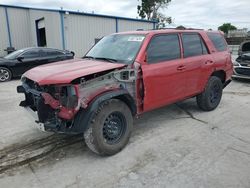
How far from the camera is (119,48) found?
472 cm

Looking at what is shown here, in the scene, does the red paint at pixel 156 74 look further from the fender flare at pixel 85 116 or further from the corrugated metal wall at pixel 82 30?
the corrugated metal wall at pixel 82 30

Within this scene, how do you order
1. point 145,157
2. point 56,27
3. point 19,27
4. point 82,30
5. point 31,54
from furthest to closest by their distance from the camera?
point 19,27 → point 82,30 → point 56,27 → point 31,54 → point 145,157

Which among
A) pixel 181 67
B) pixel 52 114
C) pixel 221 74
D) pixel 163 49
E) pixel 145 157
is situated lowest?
pixel 145 157

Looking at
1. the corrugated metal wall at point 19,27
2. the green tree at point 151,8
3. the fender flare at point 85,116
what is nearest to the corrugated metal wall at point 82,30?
the corrugated metal wall at point 19,27

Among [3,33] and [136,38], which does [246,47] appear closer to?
[136,38]

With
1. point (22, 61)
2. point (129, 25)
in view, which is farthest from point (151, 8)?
point (22, 61)

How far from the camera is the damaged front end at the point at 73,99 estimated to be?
346cm

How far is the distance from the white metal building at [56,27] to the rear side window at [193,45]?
1294 centimetres

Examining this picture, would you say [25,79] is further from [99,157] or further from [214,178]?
[214,178]

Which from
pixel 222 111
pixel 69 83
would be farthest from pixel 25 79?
pixel 222 111

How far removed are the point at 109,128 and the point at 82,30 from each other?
15342mm

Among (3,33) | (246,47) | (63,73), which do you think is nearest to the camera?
(63,73)

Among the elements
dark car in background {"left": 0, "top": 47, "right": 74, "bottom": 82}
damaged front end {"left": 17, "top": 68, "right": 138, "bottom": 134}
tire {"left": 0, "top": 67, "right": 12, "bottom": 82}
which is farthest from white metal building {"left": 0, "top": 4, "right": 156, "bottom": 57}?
damaged front end {"left": 17, "top": 68, "right": 138, "bottom": 134}

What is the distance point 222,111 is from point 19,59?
28.2 feet
